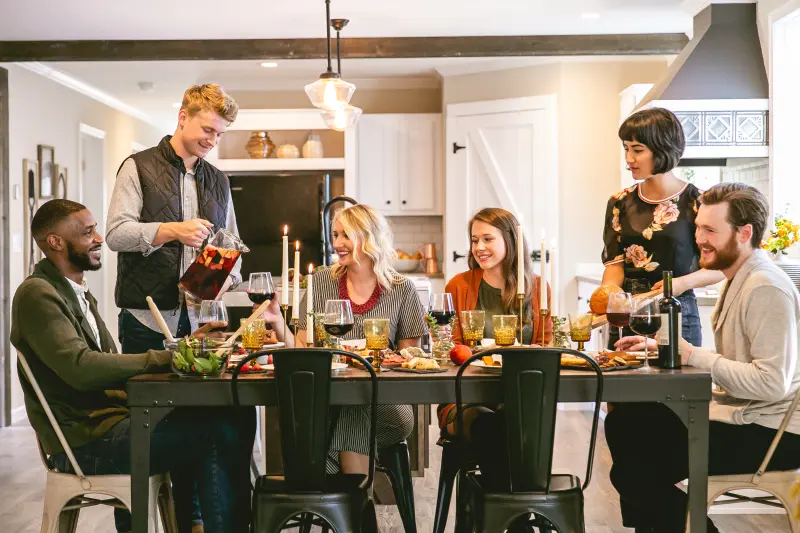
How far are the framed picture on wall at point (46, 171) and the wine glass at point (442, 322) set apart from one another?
4.96 metres

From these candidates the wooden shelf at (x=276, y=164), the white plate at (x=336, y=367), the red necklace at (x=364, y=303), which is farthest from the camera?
the wooden shelf at (x=276, y=164)

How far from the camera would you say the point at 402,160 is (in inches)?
301

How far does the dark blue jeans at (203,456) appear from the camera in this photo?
2.40m

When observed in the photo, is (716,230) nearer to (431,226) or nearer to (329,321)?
(329,321)

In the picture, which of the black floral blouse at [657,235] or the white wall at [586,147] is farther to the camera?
the white wall at [586,147]

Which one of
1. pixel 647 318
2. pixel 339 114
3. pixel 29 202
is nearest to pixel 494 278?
pixel 647 318

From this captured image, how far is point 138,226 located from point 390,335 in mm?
932

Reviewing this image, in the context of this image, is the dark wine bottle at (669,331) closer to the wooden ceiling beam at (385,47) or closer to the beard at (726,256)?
the beard at (726,256)

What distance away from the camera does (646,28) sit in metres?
5.82

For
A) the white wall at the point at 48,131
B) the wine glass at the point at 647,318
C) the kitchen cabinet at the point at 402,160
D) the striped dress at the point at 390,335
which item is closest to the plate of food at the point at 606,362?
the wine glass at the point at 647,318

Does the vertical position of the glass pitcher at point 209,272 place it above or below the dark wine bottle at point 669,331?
above

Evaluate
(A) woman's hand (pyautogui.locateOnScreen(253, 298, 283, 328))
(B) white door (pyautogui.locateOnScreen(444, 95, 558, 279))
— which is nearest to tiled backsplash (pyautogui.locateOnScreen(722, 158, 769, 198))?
(B) white door (pyautogui.locateOnScreen(444, 95, 558, 279))

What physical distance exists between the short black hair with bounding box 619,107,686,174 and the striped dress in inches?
37.3


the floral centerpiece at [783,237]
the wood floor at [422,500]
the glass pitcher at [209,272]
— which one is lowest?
the wood floor at [422,500]
